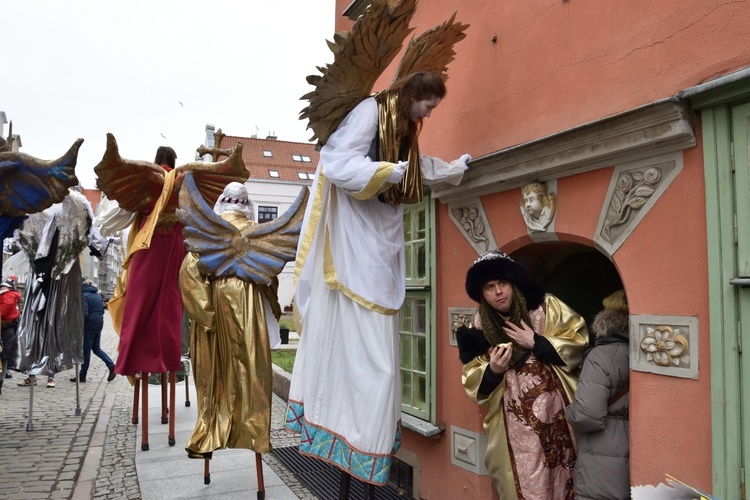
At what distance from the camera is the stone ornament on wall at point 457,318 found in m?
3.32

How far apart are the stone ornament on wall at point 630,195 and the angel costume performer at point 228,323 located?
2154 millimetres

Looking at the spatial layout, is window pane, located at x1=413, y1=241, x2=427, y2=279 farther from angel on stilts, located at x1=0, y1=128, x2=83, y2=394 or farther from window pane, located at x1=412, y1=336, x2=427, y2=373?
angel on stilts, located at x1=0, y1=128, x2=83, y2=394

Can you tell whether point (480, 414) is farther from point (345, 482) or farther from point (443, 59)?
point (443, 59)

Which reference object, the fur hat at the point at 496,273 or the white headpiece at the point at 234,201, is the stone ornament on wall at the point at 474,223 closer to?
the fur hat at the point at 496,273

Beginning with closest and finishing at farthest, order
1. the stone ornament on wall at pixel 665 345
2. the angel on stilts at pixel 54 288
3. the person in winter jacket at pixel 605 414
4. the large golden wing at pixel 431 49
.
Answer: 1. the stone ornament on wall at pixel 665 345
2. the person in winter jacket at pixel 605 414
3. the large golden wing at pixel 431 49
4. the angel on stilts at pixel 54 288

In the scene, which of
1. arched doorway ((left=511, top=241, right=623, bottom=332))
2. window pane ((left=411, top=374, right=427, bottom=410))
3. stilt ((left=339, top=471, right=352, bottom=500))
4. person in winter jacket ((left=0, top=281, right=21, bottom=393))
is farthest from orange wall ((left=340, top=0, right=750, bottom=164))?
person in winter jacket ((left=0, top=281, right=21, bottom=393))

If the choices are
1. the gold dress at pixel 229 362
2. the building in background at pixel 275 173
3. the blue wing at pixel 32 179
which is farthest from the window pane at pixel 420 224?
the building in background at pixel 275 173

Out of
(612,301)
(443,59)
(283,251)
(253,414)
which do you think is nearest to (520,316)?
(612,301)

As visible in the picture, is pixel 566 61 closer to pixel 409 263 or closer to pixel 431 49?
pixel 431 49

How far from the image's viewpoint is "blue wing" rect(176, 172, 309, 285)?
3730 mm

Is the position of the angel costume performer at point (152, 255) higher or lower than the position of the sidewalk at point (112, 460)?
higher

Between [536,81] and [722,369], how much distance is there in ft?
5.46

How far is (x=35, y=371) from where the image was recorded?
604 centimetres

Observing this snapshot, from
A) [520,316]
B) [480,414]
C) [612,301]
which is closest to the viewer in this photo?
[612,301]
